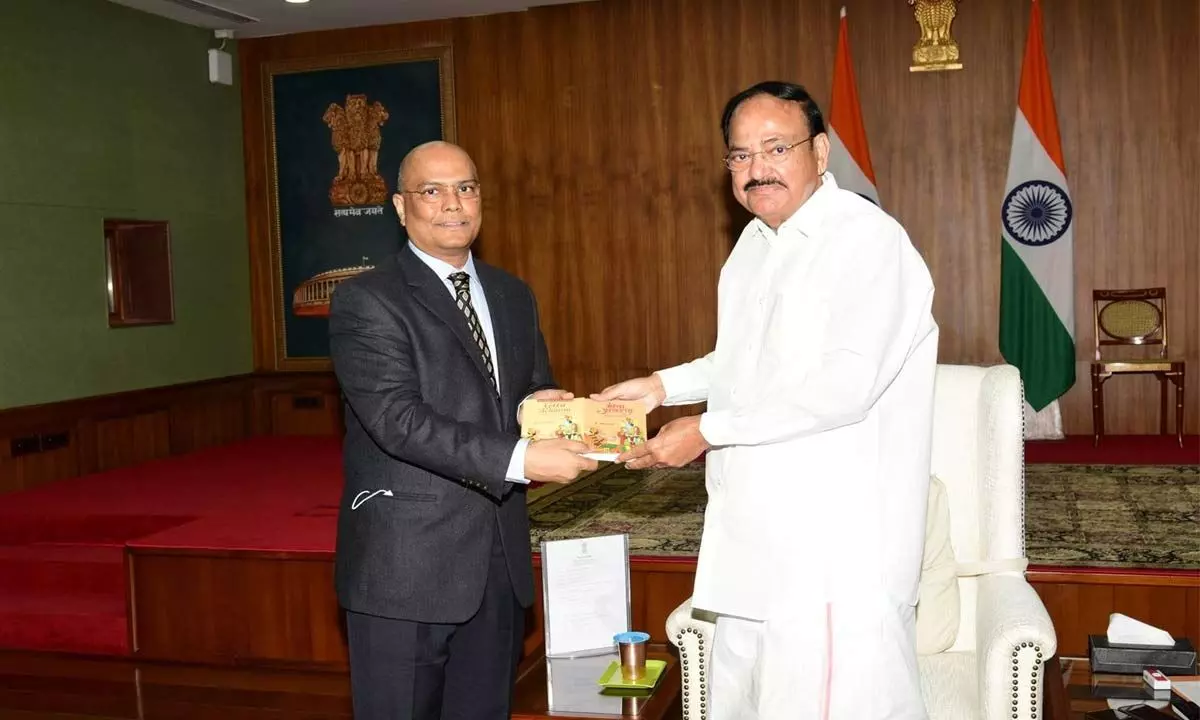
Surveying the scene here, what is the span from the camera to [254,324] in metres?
8.75

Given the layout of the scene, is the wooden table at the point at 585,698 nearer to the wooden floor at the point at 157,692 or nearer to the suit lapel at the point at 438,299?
the suit lapel at the point at 438,299

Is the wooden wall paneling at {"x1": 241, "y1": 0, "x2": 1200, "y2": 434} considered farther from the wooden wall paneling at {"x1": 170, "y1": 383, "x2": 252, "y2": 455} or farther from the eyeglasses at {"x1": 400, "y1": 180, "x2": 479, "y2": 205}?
the eyeglasses at {"x1": 400, "y1": 180, "x2": 479, "y2": 205}

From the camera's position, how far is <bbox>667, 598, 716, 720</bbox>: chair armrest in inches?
103

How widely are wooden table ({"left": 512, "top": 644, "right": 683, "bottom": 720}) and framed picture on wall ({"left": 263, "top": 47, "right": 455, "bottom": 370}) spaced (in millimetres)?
5608

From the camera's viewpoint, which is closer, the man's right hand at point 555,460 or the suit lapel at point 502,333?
the man's right hand at point 555,460

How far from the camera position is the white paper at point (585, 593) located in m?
2.83

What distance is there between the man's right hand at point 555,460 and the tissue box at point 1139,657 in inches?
54.2

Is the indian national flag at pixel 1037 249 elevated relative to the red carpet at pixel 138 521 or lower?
elevated

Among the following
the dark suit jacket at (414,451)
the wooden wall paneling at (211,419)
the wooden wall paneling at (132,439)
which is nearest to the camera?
the dark suit jacket at (414,451)

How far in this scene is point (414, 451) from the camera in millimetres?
2223

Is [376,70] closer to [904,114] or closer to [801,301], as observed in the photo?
[904,114]

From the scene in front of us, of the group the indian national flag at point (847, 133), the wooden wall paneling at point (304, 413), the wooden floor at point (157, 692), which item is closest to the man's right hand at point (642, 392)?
the wooden floor at point (157, 692)

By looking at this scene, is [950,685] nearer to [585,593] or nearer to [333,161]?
[585,593]

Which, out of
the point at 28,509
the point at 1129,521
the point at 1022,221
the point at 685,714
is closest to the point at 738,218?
the point at 1022,221
